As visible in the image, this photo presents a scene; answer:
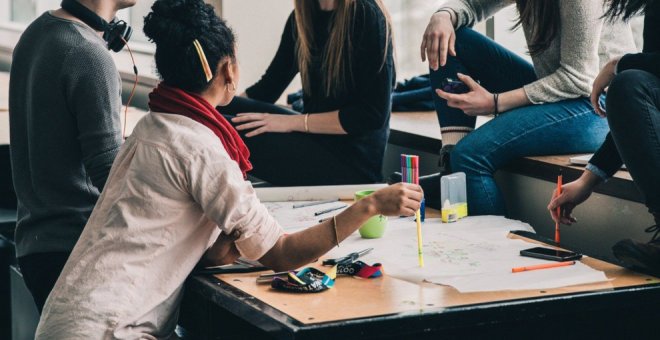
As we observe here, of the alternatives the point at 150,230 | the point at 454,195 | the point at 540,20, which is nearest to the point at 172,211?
the point at 150,230

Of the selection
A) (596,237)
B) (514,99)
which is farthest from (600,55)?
(596,237)

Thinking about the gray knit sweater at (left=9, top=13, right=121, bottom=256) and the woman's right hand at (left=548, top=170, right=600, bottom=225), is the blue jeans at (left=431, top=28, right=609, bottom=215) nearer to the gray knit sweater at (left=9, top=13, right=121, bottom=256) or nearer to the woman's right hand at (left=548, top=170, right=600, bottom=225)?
the woman's right hand at (left=548, top=170, right=600, bottom=225)

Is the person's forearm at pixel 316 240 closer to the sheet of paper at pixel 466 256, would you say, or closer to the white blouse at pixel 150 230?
the white blouse at pixel 150 230

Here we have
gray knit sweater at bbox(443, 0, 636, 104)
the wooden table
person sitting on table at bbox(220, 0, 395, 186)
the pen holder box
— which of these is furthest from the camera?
person sitting on table at bbox(220, 0, 395, 186)

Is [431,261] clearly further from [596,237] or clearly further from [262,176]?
[262,176]

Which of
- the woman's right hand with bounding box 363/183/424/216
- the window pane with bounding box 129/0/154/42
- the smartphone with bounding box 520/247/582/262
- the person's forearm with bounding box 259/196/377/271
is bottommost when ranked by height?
the window pane with bounding box 129/0/154/42

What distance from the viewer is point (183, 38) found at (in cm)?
165

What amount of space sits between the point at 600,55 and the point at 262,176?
1.03m

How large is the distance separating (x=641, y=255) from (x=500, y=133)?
30.0 inches

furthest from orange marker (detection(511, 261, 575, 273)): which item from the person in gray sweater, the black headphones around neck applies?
the black headphones around neck

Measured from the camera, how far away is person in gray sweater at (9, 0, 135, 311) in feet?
6.38

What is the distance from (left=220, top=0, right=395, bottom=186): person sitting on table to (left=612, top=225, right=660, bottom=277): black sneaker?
44.4 inches

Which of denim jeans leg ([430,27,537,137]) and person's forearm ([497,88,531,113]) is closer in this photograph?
person's forearm ([497,88,531,113])

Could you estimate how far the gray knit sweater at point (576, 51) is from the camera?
2.28 meters
